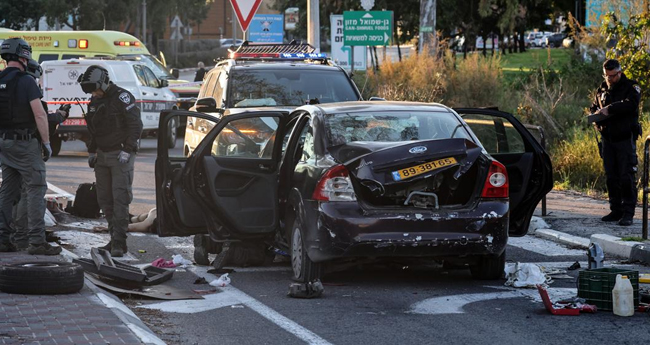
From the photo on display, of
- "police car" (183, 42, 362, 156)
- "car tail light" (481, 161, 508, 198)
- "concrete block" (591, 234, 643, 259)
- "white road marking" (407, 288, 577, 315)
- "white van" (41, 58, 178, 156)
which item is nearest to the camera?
"white road marking" (407, 288, 577, 315)

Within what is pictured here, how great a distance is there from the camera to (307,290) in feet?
29.2

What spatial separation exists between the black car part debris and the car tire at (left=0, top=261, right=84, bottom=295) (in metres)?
1.63

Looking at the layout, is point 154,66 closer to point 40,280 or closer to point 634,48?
point 634,48

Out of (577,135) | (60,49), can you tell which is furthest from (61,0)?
(577,135)

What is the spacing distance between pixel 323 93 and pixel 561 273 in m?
5.68

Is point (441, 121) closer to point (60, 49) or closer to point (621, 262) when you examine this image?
point (621, 262)

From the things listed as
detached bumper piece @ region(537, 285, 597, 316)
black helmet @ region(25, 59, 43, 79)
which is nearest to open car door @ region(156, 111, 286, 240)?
black helmet @ region(25, 59, 43, 79)

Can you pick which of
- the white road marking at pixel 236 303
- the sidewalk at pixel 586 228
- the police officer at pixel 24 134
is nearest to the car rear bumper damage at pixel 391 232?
the white road marking at pixel 236 303

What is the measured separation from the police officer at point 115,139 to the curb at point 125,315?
2615mm

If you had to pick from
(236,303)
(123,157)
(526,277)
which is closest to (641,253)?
(526,277)

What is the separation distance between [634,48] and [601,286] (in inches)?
355

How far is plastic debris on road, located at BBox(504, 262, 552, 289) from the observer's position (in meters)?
9.38

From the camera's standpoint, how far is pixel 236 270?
10.5 metres

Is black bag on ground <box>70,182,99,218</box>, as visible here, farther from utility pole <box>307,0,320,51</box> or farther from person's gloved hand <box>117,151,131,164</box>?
utility pole <box>307,0,320,51</box>
